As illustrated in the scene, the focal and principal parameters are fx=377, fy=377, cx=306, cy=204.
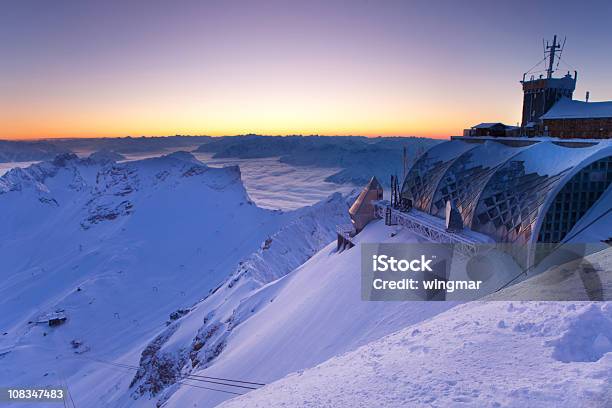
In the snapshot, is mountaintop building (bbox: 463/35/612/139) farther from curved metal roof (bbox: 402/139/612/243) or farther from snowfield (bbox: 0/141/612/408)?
snowfield (bbox: 0/141/612/408)

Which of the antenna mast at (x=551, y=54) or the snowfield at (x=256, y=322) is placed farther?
the antenna mast at (x=551, y=54)

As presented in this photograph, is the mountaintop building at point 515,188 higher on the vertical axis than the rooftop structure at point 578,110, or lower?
lower

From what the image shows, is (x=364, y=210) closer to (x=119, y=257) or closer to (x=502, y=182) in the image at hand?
(x=502, y=182)

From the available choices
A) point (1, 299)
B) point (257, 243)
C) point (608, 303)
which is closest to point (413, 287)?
point (608, 303)

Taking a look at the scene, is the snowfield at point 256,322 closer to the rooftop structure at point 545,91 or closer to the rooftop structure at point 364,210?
the rooftop structure at point 364,210

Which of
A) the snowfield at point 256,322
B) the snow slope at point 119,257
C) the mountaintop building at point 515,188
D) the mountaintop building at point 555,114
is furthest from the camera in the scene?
the snow slope at point 119,257

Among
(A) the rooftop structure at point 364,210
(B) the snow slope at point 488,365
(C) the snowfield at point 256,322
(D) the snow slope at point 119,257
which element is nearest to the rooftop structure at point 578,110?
(A) the rooftop structure at point 364,210

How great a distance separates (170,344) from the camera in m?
34.5

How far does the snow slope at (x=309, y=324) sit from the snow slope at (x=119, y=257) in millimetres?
9837

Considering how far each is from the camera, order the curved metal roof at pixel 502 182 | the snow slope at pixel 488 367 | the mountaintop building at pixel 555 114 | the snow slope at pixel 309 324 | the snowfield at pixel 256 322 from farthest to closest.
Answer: the mountaintop building at pixel 555 114
the curved metal roof at pixel 502 182
the snow slope at pixel 309 324
the snowfield at pixel 256 322
the snow slope at pixel 488 367

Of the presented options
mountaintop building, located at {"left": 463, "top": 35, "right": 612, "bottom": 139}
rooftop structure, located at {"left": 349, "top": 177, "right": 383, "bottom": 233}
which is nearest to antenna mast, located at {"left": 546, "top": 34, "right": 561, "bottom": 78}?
mountaintop building, located at {"left": 463, "top": 35, "right": 612, "bottom": 139}

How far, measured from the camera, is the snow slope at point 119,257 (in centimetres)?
4606

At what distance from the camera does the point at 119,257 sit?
7850 centimetres

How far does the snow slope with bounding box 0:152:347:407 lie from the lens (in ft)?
151
